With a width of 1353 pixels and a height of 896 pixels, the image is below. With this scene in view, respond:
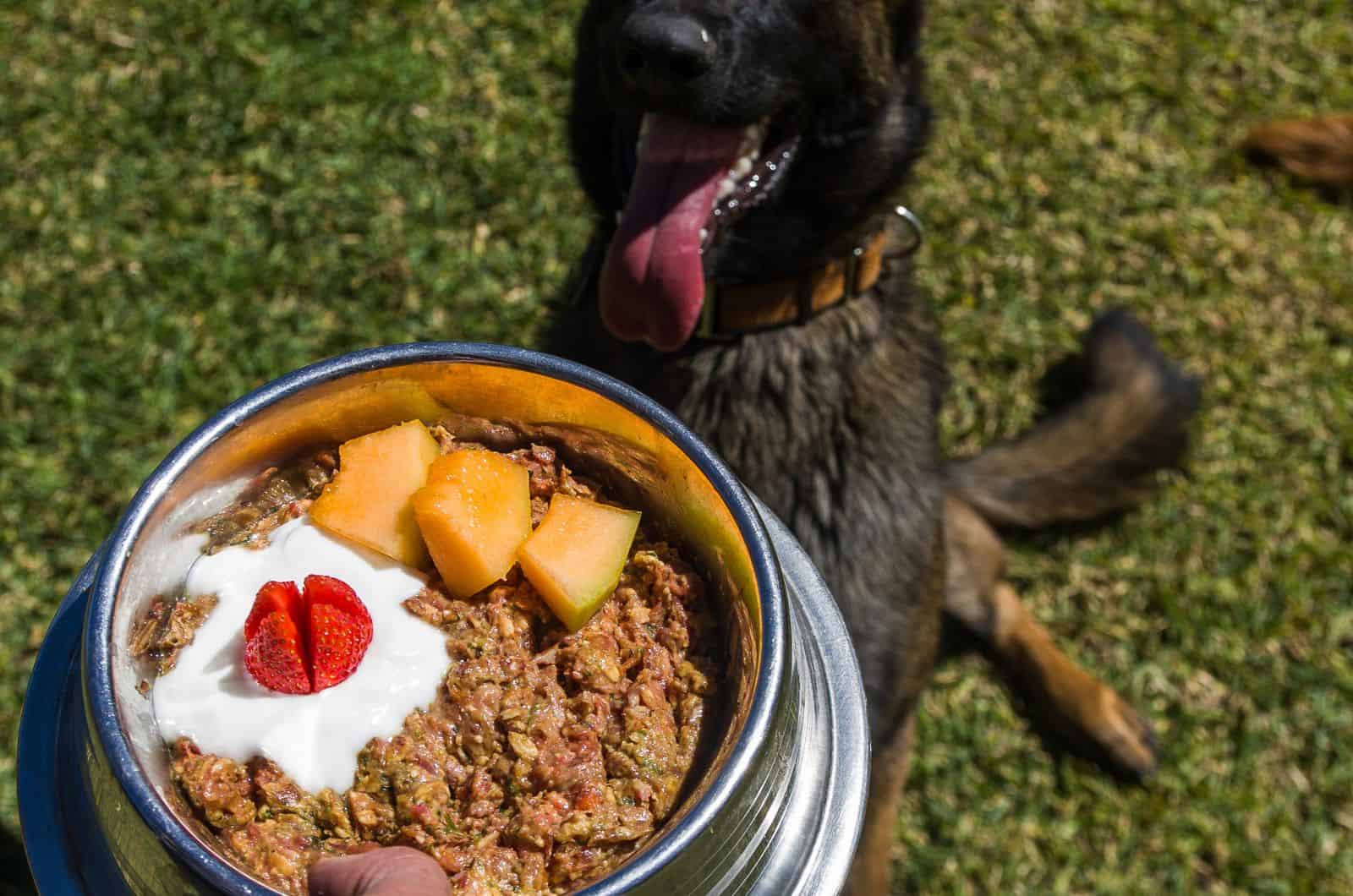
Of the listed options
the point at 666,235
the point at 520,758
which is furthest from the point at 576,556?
the point at 666,235

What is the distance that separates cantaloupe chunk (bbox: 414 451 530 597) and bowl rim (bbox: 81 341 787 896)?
0.48 feet

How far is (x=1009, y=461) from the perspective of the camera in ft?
12.3

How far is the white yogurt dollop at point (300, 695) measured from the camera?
1.31 metres

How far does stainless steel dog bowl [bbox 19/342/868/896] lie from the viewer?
124 centimetres

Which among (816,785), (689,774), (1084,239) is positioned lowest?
(1084,239)

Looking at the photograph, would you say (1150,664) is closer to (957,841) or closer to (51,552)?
(957,841)

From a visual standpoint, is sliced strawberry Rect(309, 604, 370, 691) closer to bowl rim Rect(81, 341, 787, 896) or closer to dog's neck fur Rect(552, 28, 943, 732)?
bowl rim Rect(81, 341, 787, 896)

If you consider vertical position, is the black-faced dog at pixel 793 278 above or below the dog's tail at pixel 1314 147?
above

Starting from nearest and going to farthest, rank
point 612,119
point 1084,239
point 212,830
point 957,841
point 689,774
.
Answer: point 212,830 < point 689,774 < point 612,119 < point 957,841 < point 1084,239

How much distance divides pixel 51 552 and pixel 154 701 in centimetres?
267

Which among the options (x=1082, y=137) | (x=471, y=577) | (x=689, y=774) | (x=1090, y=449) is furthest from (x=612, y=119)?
(x=1082, y=137)

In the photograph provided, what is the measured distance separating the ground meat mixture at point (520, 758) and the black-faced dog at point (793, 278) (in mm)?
1085

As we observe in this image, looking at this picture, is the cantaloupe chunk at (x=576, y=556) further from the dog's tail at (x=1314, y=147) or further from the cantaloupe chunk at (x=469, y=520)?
the dog's tail at (x=1314, y=147)

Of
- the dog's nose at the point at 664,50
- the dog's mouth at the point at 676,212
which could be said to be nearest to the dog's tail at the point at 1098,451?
the dog's mouth at the point at 676,212
